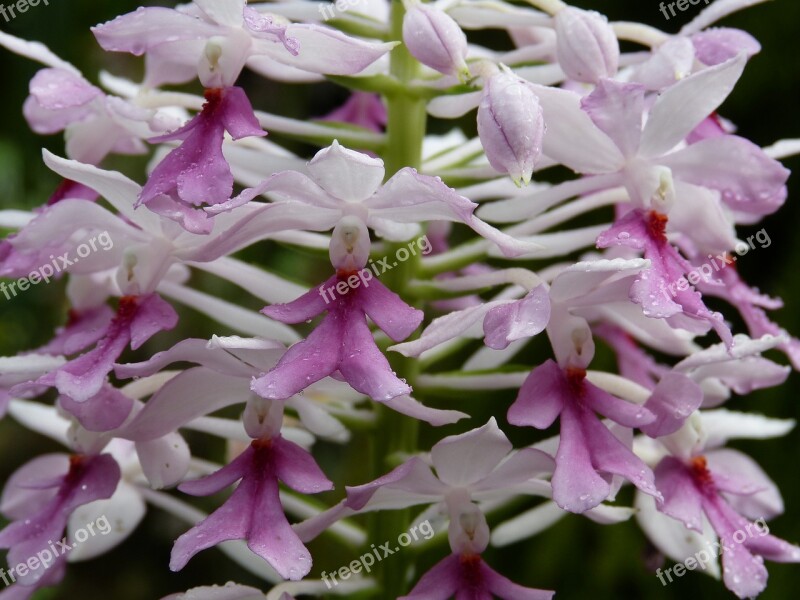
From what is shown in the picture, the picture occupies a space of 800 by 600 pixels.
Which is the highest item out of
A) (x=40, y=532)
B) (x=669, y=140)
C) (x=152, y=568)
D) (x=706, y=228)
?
(x=669, y=140)

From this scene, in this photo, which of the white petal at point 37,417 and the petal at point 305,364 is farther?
the white petal at point 37,417

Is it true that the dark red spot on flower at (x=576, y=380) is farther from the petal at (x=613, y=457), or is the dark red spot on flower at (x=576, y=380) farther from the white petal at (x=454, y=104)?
the white petal at (x=454, y=104)

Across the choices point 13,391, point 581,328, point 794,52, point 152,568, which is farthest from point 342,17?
point 152,568

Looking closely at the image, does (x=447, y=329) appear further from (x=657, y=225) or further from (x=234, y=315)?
(x=234, y=315)

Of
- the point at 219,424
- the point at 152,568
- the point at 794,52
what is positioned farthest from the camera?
the point at 152,568

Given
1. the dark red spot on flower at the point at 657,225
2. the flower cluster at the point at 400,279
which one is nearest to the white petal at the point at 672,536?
the flower cluster at the point at 400,279

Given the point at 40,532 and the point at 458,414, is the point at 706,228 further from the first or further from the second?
the point at 40,532

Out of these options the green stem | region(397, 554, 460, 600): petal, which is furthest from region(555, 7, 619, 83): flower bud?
region(397, 554, 460, 600): petal
